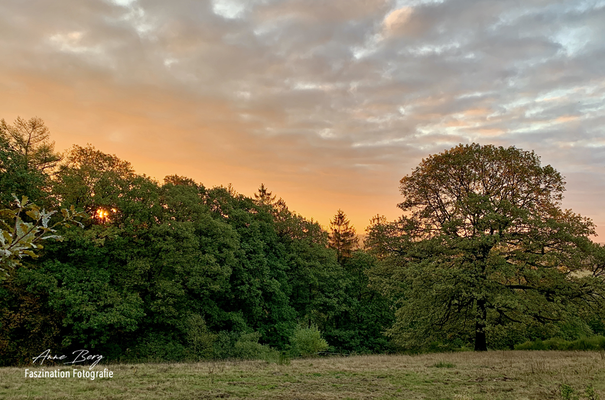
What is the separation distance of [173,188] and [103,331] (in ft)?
45.9

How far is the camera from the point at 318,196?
6488cm

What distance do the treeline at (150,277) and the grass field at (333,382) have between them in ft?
24.3

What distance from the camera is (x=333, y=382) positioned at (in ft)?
45.8

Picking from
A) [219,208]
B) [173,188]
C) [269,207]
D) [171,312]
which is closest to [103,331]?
[171,312]

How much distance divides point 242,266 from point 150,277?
9610 millimetres

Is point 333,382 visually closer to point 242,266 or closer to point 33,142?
point 242,266

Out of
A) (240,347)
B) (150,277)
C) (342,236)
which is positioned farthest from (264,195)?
(240,347)

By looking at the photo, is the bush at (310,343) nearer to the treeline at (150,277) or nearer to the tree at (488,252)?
the treeline at (150,277)

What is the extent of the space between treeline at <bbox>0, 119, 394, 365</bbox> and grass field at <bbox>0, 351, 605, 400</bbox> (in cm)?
741

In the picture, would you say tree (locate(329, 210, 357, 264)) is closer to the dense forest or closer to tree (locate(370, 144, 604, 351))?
the dense forest

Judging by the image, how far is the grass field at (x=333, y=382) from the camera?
11.4 m

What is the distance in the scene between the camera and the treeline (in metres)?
24.9
